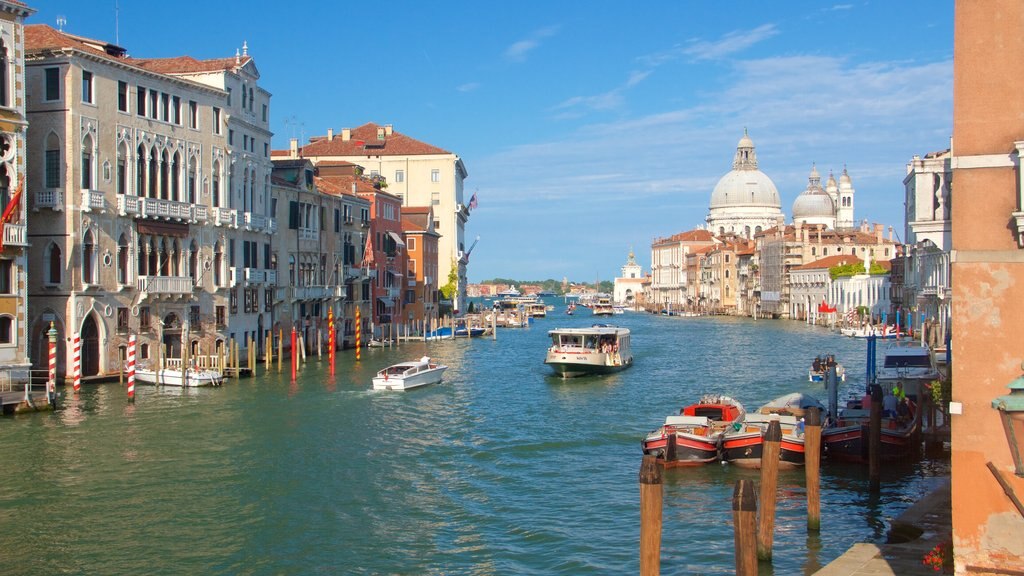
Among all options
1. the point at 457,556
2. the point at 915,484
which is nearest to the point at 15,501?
the point at 457,556

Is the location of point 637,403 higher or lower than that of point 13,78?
lower

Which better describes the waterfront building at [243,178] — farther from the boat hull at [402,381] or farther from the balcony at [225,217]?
the boat hull at [402,381]

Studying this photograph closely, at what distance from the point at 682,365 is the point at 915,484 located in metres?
24.7

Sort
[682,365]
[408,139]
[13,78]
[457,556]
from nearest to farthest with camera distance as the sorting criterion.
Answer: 1. [457,556]
2. [13,78]
3. [682,365]
4. [408,139]

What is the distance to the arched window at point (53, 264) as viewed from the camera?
2719 centimetres

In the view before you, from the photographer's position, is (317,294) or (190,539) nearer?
(190,539)

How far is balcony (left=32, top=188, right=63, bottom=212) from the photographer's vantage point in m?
26.7

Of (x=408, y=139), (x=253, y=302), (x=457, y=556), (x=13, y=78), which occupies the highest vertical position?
(x=408, y=139)

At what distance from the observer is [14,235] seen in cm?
2342

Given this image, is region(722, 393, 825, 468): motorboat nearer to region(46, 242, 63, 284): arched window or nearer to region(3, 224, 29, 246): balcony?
region(3, 224, 29, 246): balcony

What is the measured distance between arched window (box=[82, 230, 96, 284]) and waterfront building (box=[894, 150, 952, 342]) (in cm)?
2060

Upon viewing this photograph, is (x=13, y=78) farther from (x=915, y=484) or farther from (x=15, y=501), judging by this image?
(x=915, y=484)

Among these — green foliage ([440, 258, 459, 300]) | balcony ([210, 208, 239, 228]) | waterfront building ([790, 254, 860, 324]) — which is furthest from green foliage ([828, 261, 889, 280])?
balcony ([210, 208, 239, 228])

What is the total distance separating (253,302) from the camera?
36812mm
